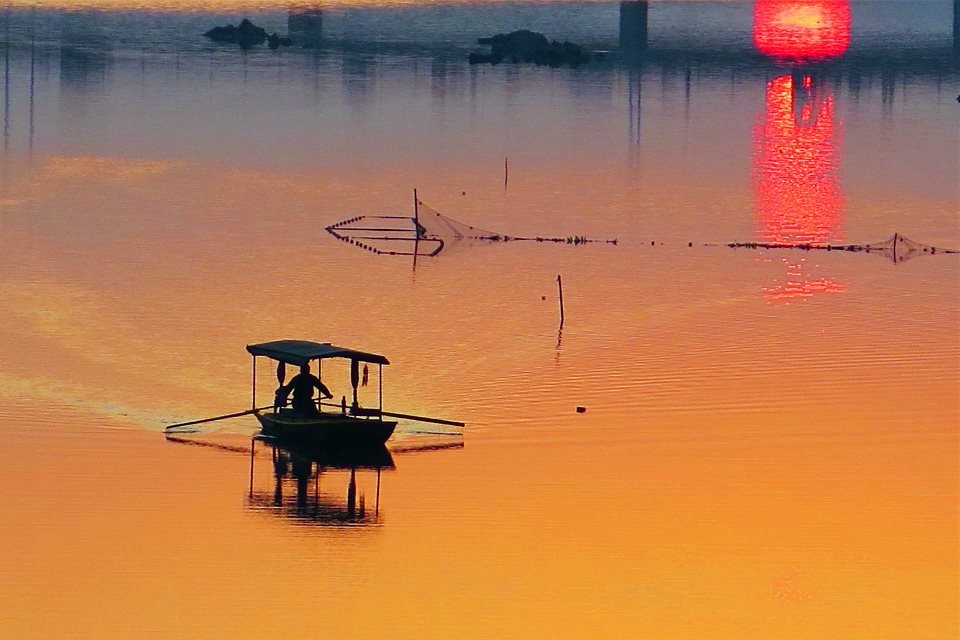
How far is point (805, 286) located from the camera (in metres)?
58.6

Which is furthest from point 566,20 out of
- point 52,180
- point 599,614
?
point 599,614

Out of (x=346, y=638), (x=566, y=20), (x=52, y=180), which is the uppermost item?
(x=566, y=20)

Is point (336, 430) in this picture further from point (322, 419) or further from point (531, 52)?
point (531, 52)

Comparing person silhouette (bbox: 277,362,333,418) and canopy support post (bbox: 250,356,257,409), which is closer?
person silhouette (bbox: 277,362,333,418)

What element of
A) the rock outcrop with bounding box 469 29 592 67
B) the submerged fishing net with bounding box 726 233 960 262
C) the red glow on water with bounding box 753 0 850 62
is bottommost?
the submerged fishing net with bounding box 726 233 960 262

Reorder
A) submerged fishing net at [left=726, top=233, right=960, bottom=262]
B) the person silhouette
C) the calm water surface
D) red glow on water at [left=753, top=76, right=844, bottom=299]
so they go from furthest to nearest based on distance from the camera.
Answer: red glow on water at [left=753, top=76, right=844, bottom=299] < submerged fishing net at [left=726, top=233, right=960, bottom=262] < the person silhouette < the calm water surface

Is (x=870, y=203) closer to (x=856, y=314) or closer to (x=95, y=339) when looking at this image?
(x=856, y=314)

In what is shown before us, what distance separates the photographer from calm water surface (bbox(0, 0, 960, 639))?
102 ft

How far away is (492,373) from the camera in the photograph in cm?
4466

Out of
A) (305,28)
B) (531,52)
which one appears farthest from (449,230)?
(305,28)

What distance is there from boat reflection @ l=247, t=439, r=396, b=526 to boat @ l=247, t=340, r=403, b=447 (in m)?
0.22

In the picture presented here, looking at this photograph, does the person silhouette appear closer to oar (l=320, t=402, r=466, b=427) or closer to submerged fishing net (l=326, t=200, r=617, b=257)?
oar (l=320, t=402, r=466, b=427)

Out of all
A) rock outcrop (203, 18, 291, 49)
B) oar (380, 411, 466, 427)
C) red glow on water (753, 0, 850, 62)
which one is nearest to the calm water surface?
oar (380, 411, 466, 427)

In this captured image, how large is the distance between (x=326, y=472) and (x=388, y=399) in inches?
184
